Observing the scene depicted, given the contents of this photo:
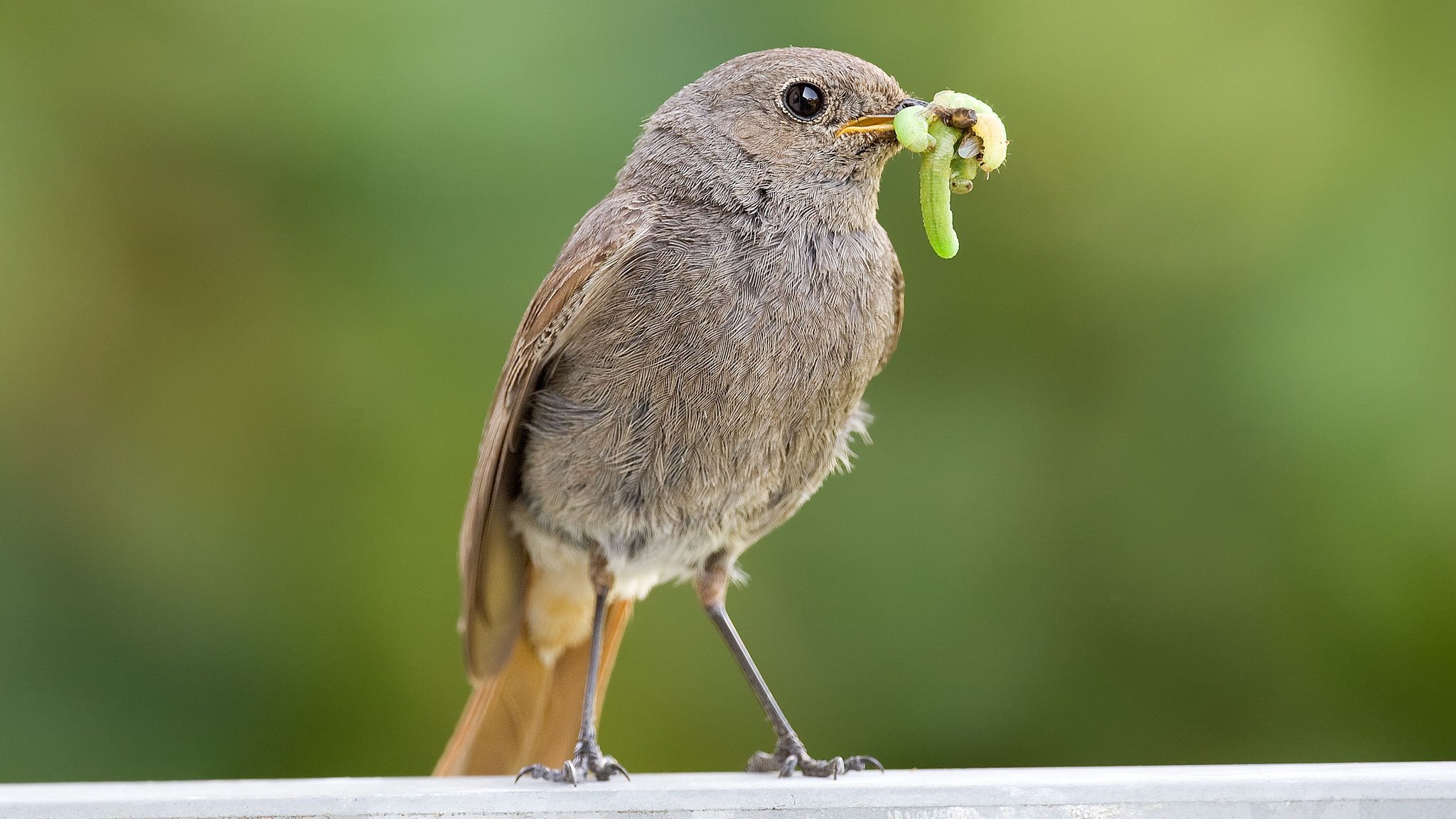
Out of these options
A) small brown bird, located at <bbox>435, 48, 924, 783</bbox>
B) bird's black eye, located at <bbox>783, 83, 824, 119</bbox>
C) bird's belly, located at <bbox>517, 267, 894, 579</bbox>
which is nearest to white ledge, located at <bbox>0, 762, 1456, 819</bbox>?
small brown bird, located at <bbox>435, 48, 924, 783</bbox>

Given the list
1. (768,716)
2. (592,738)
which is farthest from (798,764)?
(592,738)

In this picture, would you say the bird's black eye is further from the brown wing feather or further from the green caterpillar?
the brown wing feather

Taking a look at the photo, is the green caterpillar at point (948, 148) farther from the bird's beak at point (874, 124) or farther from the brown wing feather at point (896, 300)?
the brown wing feather at point (896, 300)

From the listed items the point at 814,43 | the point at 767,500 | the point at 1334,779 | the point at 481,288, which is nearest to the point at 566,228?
the point at 481,288

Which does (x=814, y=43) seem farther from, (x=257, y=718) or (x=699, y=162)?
(x=257, y=718)

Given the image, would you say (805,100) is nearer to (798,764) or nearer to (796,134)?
(796,134)

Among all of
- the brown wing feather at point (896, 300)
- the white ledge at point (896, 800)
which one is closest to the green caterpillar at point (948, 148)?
the brown wing feather at point (896, 300)
